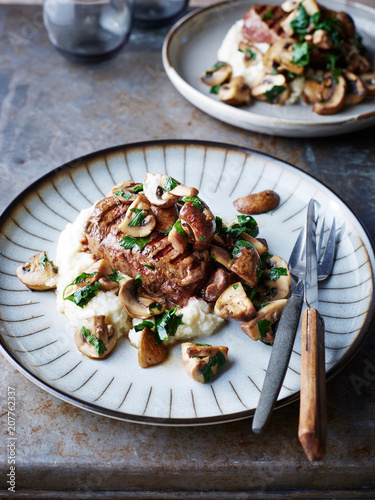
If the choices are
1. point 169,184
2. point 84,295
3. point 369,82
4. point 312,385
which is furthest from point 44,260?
point 369,82

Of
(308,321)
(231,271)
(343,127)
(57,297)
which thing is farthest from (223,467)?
(343,127)

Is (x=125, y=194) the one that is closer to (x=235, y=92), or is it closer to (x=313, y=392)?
(x=313, y=392)

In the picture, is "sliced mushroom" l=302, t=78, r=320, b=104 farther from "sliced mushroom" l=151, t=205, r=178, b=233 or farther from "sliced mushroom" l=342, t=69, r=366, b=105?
"sliced mushroom" l=151, t=205, r=178, b=233

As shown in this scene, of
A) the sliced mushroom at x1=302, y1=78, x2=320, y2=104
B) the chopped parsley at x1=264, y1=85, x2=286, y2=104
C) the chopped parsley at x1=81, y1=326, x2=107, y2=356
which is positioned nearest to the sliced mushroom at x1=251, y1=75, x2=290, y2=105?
the chopped parsley at x1=264, y1=85, x2=286, y2=104

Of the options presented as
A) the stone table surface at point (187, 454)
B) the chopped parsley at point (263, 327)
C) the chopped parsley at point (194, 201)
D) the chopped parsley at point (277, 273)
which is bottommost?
the stone table surface at point (187, 454)

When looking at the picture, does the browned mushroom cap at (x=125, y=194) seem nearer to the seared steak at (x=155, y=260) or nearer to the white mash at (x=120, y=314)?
the seared steak at (x=155, y=260)

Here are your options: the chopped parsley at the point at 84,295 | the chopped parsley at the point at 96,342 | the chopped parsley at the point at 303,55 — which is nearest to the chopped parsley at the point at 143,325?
the chopped parsley at the point at 96,342
